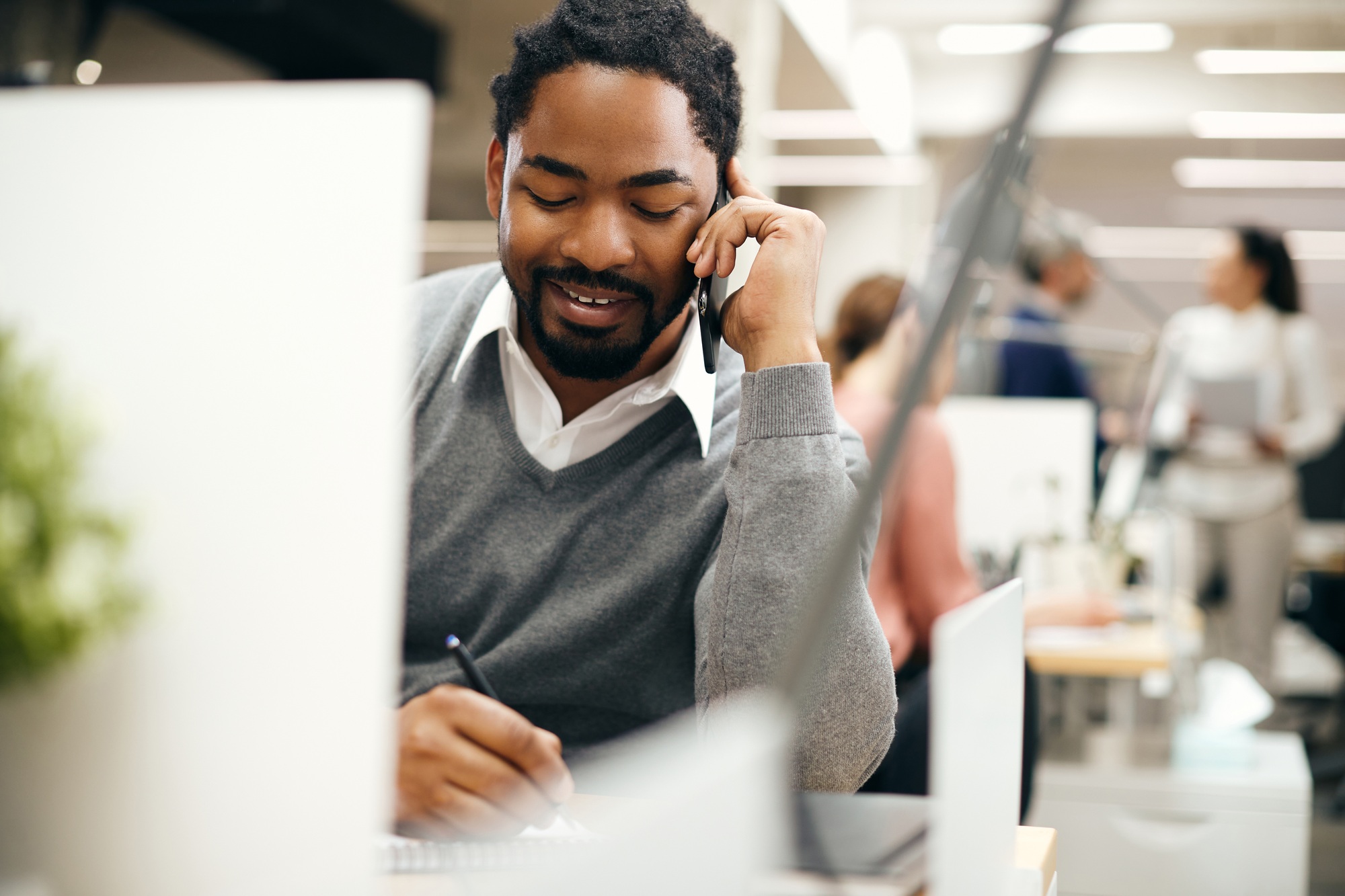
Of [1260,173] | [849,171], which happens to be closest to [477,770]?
[849,171]

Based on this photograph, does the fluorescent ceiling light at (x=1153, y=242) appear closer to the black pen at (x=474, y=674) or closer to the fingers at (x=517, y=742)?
the black pen at (x=474, y=674)

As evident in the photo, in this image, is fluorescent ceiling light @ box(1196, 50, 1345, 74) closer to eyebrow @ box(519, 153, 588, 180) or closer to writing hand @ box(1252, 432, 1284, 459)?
writing hand @ box(1252, 432, 1284, 459)

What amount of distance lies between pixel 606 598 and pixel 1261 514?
9.51 feet

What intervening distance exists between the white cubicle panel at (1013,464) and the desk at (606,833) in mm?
2067

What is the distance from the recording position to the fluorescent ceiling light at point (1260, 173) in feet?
22.5

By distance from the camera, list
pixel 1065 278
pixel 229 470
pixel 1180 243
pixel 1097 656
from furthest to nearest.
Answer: pixel 1180 243 < pixel 1065 278 < pixel 1097 656 < pixel 229 470

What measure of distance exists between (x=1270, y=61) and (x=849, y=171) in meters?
2.14

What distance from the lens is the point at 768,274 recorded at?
3.18 ft

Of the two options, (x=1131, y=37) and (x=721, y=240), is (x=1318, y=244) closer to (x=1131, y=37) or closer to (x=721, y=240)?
(x=1131, y=37)

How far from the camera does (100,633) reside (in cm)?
39

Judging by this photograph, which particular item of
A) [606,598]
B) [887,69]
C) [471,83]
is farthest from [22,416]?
[887,69]

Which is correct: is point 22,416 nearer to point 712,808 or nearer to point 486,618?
point 712,808

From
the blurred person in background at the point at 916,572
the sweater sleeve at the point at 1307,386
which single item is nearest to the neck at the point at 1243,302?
the sweater sleeve at the point at 1307,386

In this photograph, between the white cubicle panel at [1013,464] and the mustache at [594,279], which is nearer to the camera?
the mustache at [594,279]
